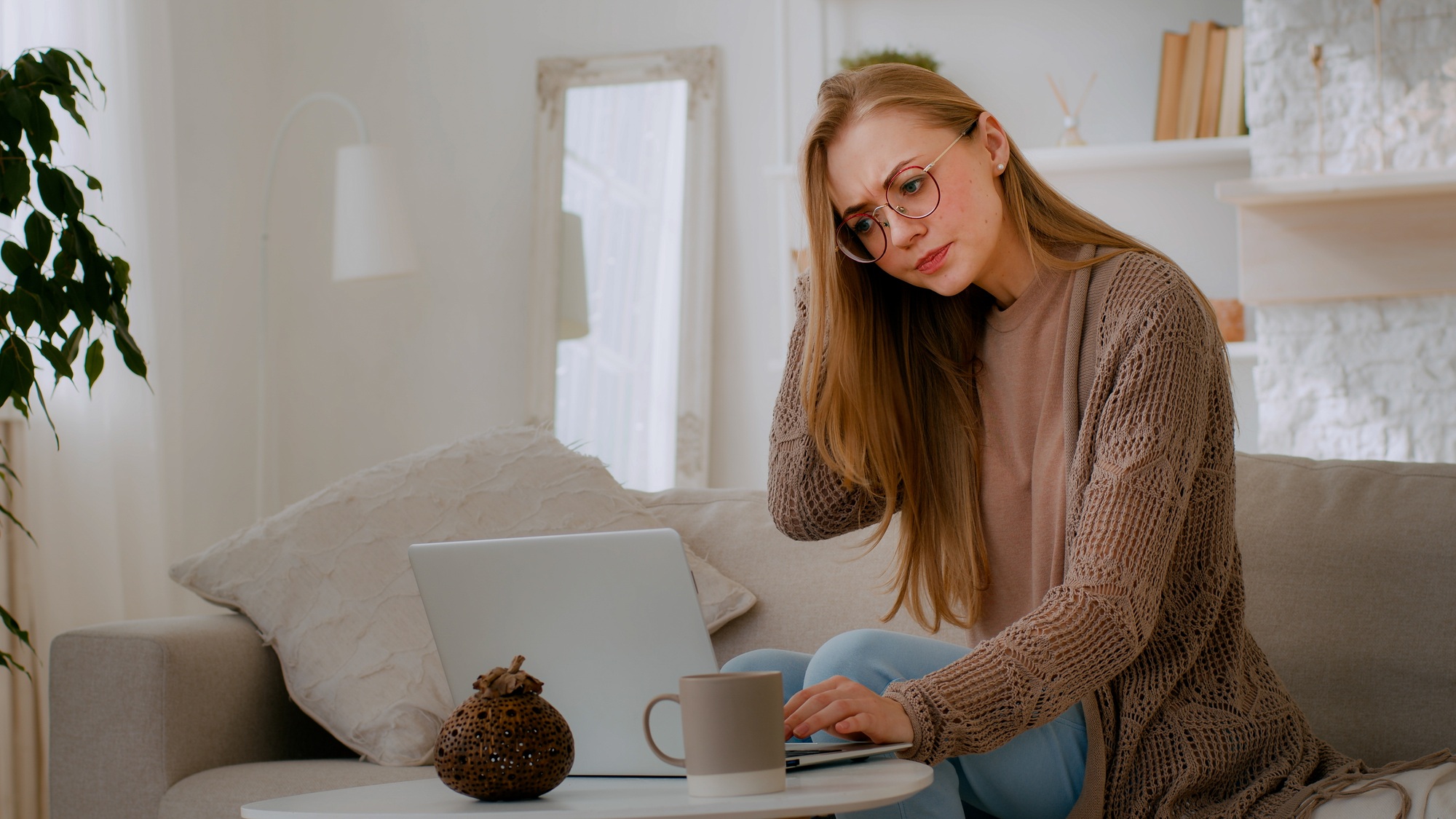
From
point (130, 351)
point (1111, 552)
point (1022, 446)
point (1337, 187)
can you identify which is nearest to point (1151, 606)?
point (1111, 552)

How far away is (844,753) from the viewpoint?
935 millimetres

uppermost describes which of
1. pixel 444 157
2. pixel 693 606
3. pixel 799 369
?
pixel 444 157

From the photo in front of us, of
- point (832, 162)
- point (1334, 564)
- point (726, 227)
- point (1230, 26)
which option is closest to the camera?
point (832, 162)

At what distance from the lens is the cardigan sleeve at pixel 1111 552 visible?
103 centimetres

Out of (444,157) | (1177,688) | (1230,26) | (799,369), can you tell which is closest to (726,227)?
(444,157)

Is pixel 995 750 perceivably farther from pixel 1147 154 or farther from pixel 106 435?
pixel 1147 154

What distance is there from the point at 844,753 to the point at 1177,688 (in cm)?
45

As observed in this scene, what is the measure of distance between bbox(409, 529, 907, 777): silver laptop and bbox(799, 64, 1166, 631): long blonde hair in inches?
18.7

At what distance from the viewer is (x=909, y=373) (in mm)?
1473

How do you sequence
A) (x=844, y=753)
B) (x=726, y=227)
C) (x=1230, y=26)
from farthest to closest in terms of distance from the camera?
(x=726, y=227) → (x=1230, y=26) → (x=844, y=753)

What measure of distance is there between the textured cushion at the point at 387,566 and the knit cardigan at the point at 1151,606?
778 millimetres

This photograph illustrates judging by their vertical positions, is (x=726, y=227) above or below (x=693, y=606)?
above

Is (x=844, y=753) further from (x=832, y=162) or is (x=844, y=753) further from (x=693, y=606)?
(x=832, y=162)

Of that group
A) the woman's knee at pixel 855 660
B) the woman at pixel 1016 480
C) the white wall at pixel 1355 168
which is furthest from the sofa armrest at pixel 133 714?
the white wall at pixel 1355 168
